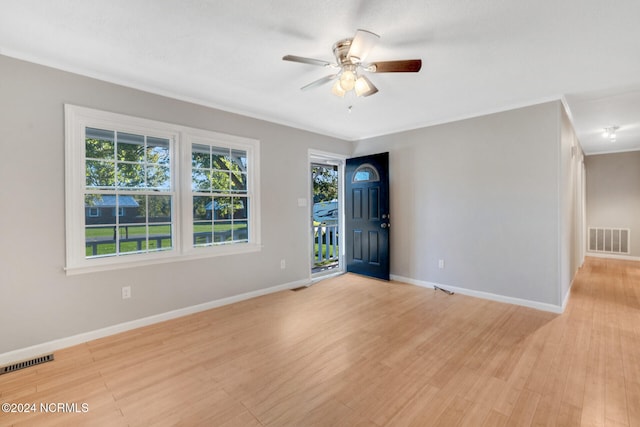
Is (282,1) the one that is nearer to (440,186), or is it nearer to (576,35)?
(576,35)

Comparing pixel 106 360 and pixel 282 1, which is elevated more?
pixel 282 1

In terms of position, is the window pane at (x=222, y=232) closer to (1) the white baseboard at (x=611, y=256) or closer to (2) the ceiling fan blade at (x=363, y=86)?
(2) the ceiling fan blade at (x=363, y=86)

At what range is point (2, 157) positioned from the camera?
7.59 feet

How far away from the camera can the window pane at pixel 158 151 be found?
123 inches

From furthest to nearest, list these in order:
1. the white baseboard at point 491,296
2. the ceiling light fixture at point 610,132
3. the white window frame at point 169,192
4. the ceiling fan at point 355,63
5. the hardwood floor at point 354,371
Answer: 1. the ceiling light fixture at point 610,132
2. the white baseboard at point 491,296
3. the white window frame at point 169,192
4. the ceiling fan at point 355,63
5. the hardwood floor at point 354,371

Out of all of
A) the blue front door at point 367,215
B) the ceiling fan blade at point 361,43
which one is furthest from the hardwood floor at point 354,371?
the ceiling fan blade at point 361,43

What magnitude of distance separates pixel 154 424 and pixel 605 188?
29.4ft

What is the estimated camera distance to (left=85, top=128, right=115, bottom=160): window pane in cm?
275

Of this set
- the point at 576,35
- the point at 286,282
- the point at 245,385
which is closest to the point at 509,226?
the point at 576,35

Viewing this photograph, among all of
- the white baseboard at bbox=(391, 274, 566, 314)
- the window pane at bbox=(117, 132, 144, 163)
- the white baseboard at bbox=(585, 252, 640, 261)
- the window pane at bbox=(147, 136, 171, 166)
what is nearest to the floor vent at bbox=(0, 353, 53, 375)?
the window pane at bbox=(117, 132, 144, 163)

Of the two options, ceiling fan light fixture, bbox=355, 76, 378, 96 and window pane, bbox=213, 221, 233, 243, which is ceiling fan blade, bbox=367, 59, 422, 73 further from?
window pane, bbox=213, 221, 233, 243

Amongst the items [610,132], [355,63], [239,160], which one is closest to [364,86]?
[355,63]

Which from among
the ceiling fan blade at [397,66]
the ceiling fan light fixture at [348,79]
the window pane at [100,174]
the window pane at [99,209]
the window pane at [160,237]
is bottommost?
the window pane at [160,237]

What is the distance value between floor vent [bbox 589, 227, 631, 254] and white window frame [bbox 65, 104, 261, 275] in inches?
302
